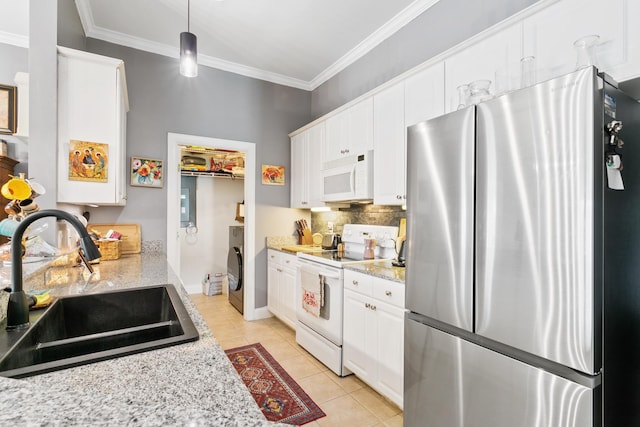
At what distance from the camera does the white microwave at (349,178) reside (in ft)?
8.62

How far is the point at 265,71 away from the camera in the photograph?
3779 mm

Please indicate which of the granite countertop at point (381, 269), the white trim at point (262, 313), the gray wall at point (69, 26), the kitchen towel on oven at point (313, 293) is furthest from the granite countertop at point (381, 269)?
the gray wall at point (69, 26)

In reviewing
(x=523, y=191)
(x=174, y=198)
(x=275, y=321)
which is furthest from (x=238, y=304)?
(x=523, y=191)

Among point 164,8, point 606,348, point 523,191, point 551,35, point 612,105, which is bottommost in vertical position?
point 606,348

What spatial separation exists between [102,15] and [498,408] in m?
3.93

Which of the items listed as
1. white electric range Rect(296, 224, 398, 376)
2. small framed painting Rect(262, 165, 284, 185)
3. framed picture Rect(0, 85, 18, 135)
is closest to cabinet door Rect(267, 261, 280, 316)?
white electric range Rect(296, 224, 398, 376)

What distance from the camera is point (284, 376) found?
8.04 feet

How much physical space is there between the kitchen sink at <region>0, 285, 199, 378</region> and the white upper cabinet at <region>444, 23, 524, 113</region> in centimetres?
189

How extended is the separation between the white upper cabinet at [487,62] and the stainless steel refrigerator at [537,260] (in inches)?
21.9

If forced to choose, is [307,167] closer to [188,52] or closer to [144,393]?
[188,52]

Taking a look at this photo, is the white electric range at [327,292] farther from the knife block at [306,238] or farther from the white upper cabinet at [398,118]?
the knife block at [306,238]

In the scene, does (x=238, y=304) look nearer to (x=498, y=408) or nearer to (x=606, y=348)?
(x=498, y=408)

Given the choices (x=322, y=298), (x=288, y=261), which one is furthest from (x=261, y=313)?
(x=322, y=298)

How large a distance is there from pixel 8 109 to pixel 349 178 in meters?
2.66
